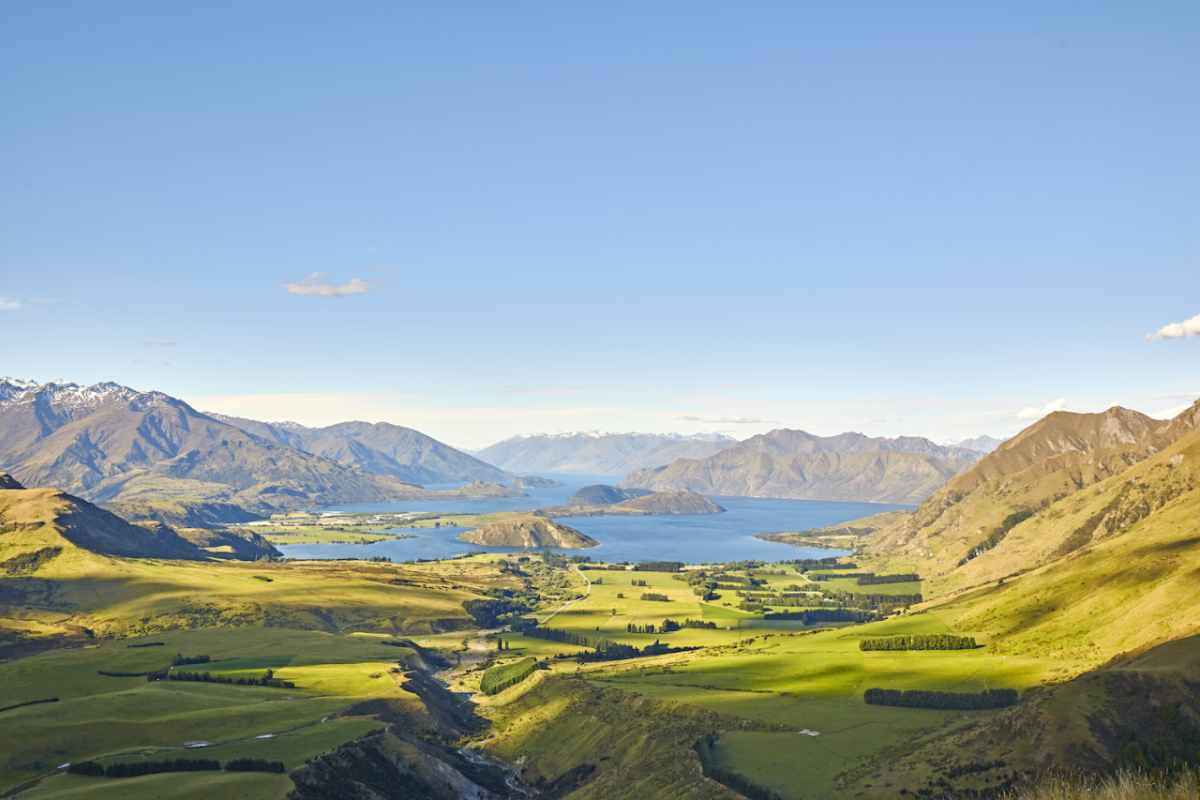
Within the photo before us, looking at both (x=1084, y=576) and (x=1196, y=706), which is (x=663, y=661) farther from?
(x=1196, y=706)

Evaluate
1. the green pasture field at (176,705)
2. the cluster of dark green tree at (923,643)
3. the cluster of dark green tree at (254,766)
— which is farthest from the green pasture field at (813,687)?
the cluster of dark green tree at (254,766)

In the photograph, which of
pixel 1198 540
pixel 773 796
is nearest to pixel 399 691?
pixel 773 796

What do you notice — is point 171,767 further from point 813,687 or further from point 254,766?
point 813,687

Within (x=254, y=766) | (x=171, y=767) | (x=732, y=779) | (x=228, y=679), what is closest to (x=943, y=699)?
(x=732, y=779)

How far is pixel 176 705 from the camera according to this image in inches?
5012

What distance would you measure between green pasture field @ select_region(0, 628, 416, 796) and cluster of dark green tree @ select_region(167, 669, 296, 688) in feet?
10.9

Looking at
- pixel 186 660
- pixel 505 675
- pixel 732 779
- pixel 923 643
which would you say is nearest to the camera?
pixel 732 779

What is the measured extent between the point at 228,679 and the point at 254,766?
2555 inches

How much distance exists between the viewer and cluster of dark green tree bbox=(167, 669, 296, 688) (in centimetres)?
15262

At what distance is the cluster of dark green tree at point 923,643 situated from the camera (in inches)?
6552

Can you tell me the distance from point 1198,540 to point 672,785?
151 metres

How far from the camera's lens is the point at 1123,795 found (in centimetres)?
5753

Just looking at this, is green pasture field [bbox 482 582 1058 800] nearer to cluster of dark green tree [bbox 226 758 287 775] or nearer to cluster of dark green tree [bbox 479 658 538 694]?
cluster of dark green tree [bbox 479 658 538 694]

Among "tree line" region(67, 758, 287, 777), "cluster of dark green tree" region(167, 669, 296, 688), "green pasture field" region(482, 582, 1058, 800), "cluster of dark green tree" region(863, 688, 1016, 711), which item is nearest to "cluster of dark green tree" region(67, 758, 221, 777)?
"tree line" region(67, 758, 287, 777)
